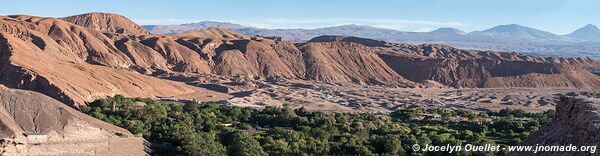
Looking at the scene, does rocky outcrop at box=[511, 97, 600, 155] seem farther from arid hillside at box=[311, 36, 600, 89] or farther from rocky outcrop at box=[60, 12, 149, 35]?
rocky outcrop at box=[60, 12, 149, 35]

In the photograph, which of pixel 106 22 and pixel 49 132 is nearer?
pixel 49 132

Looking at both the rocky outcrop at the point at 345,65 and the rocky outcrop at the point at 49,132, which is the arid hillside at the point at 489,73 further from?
the rocky outcrop at the point at 49,132

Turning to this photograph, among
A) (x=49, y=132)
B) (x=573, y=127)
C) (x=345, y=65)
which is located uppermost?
(x=573, y=127)

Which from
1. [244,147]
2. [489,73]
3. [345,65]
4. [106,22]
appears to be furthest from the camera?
[106,22]

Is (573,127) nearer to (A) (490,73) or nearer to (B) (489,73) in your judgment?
(B) (489,73)

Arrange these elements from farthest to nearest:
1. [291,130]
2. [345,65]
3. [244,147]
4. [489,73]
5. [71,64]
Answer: [489,73], [345,65], [71,64], [291,130], [244,147]

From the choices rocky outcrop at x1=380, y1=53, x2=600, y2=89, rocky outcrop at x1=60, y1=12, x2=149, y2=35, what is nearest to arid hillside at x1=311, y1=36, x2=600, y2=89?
rocky outcrop at x1=380, y1=53, x2=600, y2=89

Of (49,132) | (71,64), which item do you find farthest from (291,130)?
(71,64)

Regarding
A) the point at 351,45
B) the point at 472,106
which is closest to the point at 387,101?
the point at 472,106
